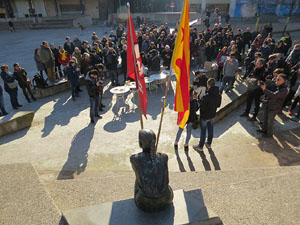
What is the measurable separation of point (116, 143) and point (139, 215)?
331 centimetres

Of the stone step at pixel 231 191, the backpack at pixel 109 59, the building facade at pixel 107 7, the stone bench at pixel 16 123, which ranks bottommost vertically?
the stone bench at pixel 16 123

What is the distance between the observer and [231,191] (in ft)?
12.6

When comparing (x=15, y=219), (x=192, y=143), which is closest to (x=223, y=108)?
(x=192, y=143)

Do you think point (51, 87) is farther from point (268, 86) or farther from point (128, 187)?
point (268, 86)

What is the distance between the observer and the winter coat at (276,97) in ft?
18.9

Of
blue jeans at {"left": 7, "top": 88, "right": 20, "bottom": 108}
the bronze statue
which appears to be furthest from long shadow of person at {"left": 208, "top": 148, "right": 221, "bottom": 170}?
blue jeans at {"left": 7, "top": 88, "right": 20, "bottom": 108}

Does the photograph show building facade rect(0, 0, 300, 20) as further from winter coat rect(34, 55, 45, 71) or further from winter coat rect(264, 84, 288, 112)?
winter coat rect(264, 84, 288, 112)

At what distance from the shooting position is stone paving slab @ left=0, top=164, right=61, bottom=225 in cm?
333

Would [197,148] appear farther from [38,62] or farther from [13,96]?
[38,62]

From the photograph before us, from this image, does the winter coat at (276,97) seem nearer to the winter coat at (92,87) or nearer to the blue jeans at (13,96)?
the winter coat at (92,87)

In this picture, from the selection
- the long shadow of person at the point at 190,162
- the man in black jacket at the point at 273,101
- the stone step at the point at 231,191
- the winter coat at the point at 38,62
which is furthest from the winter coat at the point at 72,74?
the man in black jacket at the point at 273,101

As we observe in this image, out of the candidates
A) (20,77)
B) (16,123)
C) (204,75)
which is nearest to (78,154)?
(16,123)

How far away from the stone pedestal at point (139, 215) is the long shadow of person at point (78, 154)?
194 centimetres

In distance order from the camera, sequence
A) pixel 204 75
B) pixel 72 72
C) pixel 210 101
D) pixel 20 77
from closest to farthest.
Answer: pixel 210 101 → pixel 204 75 → pixel 20 77 → pixel 72 72
